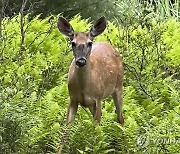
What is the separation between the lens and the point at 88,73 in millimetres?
5371

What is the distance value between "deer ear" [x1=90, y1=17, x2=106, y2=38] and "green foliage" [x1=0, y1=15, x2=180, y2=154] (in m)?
0.77

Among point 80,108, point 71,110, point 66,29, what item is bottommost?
point 71,110

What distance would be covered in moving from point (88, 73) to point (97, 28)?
472 mm

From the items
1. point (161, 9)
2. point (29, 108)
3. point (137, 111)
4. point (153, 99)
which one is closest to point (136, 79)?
point (153, 99)

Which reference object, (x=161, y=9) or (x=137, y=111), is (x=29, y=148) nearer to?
(x=137, y=111)

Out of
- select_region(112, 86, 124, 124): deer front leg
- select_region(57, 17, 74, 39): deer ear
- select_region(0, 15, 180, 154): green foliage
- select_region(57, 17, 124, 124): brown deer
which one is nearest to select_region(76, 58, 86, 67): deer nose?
select_region(57, 17, 124, 124): brown deer

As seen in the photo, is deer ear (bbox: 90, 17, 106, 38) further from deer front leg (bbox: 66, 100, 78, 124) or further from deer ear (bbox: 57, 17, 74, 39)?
deer front leg (bbox: 66, 100, 78, 124)

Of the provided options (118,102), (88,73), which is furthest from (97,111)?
(118,102)

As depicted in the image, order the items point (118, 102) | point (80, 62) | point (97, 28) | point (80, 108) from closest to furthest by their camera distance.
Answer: point (80, 62) → point (97, 28) → point (118, 102) → point (80, 108)

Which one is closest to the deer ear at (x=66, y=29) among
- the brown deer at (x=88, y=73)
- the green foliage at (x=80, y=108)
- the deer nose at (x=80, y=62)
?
the brown deer at (x=88, y=73)

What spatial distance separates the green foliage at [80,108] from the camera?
17.4ft

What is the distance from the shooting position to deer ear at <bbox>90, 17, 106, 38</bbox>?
217 inches

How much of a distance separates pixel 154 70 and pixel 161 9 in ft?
13.7

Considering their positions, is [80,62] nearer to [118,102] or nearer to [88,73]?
[88,73]
